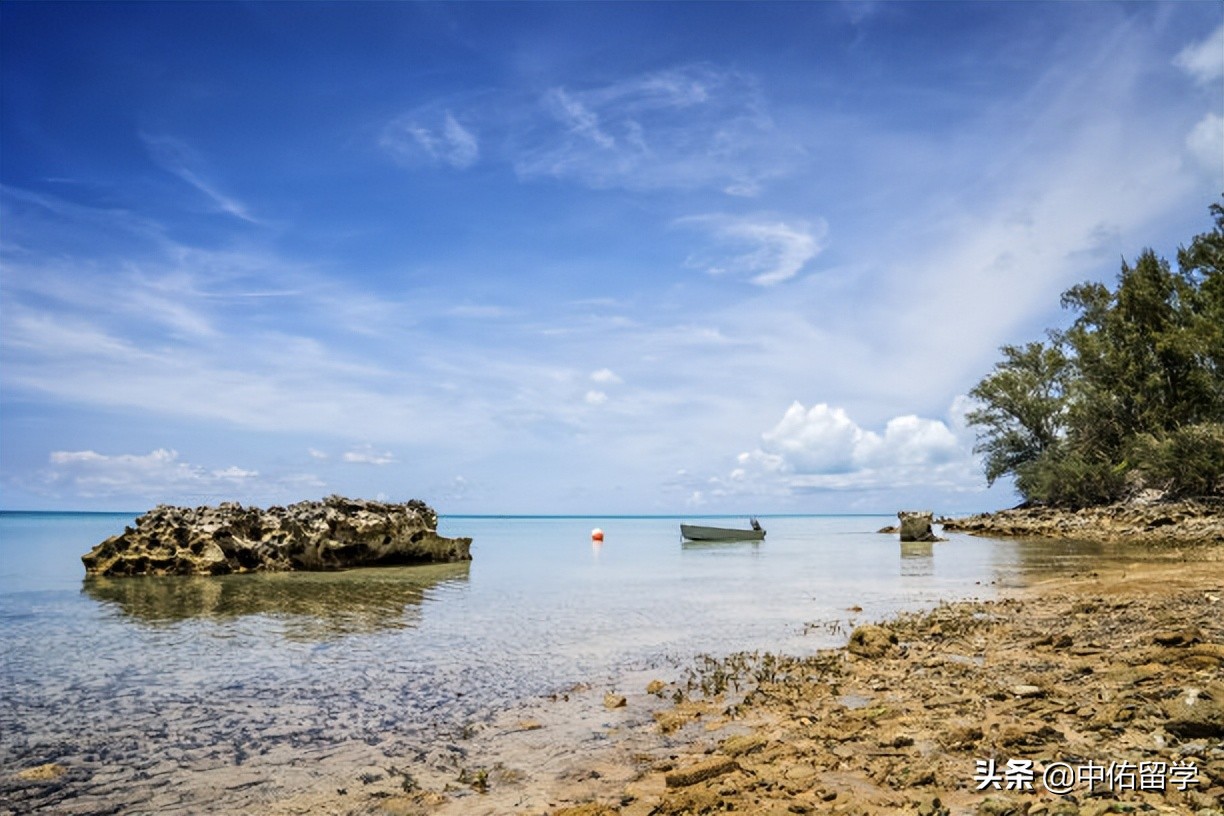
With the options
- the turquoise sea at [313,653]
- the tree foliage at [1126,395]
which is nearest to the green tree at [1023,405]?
the tree foliage at [1126,395]

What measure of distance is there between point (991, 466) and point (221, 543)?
71202 mm

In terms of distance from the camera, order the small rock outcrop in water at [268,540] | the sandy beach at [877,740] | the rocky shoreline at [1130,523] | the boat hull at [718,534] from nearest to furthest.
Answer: the sandy beach at [877,740] → the small rock outcrop in water at [268,540] → the rocky shoreline at [1130,523] → the boat hull at [718,534]

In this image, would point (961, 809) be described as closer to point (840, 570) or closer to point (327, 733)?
point (327, 733)

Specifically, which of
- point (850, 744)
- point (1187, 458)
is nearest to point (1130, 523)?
point (1187, 458)

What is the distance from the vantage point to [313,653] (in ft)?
43.6

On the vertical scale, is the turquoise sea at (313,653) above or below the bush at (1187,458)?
below

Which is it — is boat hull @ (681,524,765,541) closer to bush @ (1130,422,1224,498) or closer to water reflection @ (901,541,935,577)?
water reflection @ (901,541,935,577)

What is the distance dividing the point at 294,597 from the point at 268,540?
38.4 feet

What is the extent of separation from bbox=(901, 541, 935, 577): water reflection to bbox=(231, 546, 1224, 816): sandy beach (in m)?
18.3

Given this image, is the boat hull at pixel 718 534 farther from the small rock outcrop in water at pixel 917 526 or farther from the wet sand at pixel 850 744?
the wet sand at pixel 850 744

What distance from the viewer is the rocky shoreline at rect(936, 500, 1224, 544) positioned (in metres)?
37.8

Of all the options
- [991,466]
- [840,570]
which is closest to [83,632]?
[840,570]

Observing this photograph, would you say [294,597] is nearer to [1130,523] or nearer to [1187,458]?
[1130,523]

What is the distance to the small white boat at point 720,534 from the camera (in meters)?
65.8
